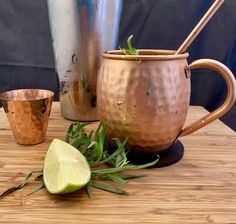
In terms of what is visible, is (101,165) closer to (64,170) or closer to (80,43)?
(64,170)

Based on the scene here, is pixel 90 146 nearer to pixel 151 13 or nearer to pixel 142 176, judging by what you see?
pixel 142 176

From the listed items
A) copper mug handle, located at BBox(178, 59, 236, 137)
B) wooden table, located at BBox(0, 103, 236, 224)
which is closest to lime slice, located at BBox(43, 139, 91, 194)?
wooden table, located at BBox(0, 103, 236, 224)

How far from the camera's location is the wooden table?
11.8 inches

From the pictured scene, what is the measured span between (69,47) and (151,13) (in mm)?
380

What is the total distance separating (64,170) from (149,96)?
139 mm

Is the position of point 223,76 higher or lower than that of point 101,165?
higher

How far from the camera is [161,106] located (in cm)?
39

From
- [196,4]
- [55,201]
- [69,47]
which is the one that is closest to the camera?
[55,201]

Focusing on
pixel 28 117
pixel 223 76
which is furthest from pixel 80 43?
pixel 223 76

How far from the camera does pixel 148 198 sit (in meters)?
0.33

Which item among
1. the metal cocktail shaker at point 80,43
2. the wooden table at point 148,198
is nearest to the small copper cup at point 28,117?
the wooden table at point 148,198

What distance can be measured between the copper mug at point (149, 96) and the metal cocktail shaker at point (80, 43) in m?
0.19

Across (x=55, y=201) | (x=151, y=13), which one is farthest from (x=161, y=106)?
(x=151, y=13)

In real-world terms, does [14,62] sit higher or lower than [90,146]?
lower
